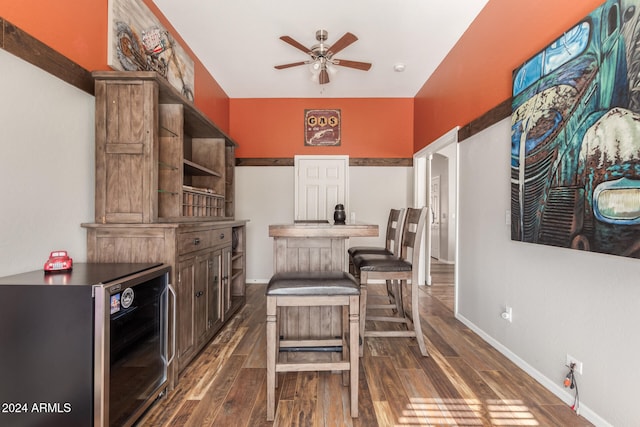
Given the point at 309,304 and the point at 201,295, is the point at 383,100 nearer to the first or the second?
the point at 201,295

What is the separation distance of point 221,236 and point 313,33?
2323 mm

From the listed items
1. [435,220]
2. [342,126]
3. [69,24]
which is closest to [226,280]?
[69,24]

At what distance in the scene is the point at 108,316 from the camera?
124cm

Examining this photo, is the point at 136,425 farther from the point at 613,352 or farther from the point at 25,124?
the point at 613,352

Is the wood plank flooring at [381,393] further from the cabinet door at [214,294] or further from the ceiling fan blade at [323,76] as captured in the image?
the ceiling fan blade at [323,76]

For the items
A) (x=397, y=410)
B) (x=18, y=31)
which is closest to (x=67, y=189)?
(x=18, y=31)

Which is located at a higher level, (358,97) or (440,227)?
(358,97)

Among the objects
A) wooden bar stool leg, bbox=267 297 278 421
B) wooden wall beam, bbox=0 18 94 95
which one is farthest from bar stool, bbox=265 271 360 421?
wooden wall beam, bbox=0 18 94 95

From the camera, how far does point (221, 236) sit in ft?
9.01

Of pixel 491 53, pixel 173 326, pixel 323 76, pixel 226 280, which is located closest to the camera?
pixel 173 326

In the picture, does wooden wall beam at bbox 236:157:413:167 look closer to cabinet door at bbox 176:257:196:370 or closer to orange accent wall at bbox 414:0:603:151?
orange accent wall at bbox 414:0:603:151

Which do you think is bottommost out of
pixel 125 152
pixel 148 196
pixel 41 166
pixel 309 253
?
pixel 309 253

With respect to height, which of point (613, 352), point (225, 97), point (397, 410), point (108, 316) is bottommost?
point (397, 410)

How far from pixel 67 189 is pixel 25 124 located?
40 cm
